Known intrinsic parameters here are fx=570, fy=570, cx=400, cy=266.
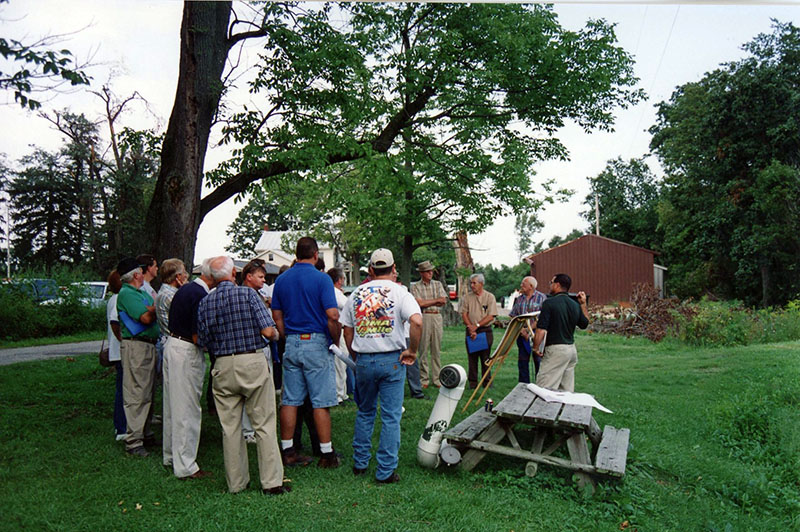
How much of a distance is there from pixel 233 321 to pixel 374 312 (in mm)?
1063

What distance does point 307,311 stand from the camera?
4699 mm

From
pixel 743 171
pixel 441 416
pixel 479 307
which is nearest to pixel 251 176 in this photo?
pixel 479 307

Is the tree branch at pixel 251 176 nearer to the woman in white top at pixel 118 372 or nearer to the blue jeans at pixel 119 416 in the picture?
the woman in white top at pixel 118 372

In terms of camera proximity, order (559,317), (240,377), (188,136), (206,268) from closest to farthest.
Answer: (240,377), (206,268), (559,317), (188,136)

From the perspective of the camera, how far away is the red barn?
34219 millimetres

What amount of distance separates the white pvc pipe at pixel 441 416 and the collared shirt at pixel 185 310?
2.07 meters

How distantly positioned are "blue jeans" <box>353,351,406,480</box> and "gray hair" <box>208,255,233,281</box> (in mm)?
1206

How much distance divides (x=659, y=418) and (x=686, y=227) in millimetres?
27935

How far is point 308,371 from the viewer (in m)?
4.67

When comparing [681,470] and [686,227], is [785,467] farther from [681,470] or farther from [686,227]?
[686,227]

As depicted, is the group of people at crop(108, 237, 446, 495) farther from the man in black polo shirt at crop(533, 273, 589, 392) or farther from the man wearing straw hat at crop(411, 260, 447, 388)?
the man wearing straw hat at crop(411, 260, 447, 388)

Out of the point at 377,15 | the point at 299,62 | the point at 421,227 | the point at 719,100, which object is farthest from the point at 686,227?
the point at 299,62

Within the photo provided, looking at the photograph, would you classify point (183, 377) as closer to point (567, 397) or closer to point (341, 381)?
point (341, 381)

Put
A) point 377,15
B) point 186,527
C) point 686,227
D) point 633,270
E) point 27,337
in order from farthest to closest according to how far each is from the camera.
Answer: point 633,270, point 686,227, point 27,337, point 377,15, point 186,527
